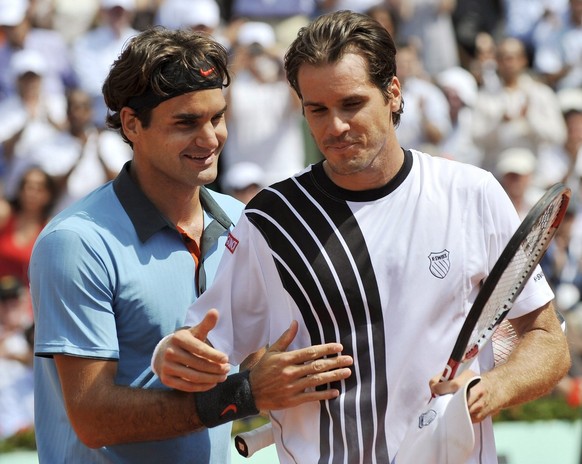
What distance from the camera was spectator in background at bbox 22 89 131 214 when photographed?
9.39 meters

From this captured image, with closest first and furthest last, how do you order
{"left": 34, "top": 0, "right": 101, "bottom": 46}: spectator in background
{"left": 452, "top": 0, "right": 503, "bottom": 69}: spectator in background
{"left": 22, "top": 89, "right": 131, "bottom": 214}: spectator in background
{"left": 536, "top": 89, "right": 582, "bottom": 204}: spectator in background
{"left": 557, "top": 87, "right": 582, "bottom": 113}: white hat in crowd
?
1. {"left": 22, "top": 89, "right": 131, "bottom": 214}: spectator in background
2. {"left": 536, "top": 89, "right": 582, "bottom": 204}: spectator in background
3. {"left": 34, "top": 0, "right": 101, "bottom": 46}: spectator in background
4. {"left": 557, "top": 87, "right": 582, "bottom": 113}: white hat in crowd
5. {"left": 452, "top": 0, "right": 503, "bottom": 69}: spectator in background

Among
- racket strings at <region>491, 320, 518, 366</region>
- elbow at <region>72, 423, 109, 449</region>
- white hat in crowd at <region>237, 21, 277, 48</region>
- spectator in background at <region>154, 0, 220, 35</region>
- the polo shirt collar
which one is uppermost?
spectator in background at <region>154, 0, 220, 35</region>

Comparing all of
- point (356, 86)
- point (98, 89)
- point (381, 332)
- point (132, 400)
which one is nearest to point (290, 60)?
point (356, 86)

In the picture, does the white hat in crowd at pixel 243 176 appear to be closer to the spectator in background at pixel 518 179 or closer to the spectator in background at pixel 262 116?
the spectator in background at pixel 262 116

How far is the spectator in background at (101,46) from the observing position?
10.2 meters

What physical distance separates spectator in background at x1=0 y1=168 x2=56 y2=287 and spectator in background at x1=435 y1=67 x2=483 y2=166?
12.0 ft

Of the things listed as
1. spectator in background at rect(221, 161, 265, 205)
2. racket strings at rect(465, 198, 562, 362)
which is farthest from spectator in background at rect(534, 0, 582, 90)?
racket strings at rect(465, 198, 562, 362)

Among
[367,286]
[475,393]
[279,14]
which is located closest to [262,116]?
[279,14]

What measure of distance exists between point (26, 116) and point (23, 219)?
1.10 meters

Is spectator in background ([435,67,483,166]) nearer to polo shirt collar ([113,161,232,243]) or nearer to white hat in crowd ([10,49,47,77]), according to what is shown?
white hat in crowd ([10,49,47,77])

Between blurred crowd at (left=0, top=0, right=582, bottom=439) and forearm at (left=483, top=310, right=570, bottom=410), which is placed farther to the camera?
blurred crowd at (left=0, top=0, right=582, bottom=439)

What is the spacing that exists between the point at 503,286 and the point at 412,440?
0.52 meters

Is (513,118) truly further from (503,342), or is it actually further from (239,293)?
(239,293)

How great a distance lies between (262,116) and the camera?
1014cm
